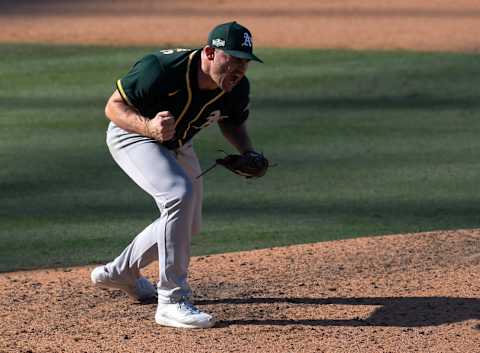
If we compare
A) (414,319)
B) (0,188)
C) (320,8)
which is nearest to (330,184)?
(0,188)

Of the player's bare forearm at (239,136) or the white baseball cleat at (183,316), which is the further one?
the player's bare forearm at (239,136)

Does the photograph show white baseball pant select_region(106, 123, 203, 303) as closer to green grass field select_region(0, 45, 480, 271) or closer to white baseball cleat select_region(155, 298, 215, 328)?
white baseball cleat select_region(155, 298, 215, 328)

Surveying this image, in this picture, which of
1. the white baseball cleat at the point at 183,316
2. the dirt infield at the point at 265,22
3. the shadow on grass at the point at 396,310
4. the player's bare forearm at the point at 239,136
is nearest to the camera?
the white baseball cleat at the point at 183,316

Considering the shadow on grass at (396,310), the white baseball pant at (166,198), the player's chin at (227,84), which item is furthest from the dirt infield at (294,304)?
the player's chin at (227,84)

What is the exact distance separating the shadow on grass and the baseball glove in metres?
0.72

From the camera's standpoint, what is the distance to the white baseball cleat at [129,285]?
5.70 m

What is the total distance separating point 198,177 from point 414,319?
1.29 metres

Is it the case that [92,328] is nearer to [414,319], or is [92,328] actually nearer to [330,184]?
[414,319]

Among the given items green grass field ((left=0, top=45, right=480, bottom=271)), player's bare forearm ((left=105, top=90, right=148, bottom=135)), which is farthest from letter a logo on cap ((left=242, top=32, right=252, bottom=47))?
green grass field ((left=0, top=45, right=480, bottom=271))

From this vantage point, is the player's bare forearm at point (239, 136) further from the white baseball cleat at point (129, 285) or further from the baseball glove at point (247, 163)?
the white baseball cleat at point (129, 285)

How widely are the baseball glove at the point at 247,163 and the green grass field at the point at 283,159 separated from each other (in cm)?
167

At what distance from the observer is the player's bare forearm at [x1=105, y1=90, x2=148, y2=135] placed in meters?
5.21

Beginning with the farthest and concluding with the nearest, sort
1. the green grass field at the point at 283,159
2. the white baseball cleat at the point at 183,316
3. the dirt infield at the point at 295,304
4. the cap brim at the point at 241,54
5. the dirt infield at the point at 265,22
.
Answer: the dirt infield at the point at 265,22 < the green grass field at the point at 283,159 < the white baseball cleat at the point at 183,316 < the dirt infield at the point at 295,304 < the cap brim at the point at 241,54

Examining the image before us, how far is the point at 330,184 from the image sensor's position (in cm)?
886
